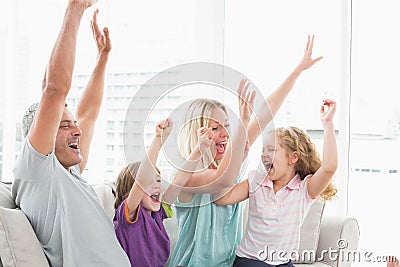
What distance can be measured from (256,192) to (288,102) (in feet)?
5.20

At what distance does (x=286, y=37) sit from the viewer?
Answer: 3.89 metres

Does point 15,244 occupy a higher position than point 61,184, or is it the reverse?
point 61,184

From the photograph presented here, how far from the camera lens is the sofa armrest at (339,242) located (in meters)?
2.77

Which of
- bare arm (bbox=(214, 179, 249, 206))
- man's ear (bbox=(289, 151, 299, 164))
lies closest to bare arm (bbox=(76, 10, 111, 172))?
bare arm (bbox=(214, 179, 249, 206))

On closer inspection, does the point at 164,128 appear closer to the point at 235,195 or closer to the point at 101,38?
the point at 235,195

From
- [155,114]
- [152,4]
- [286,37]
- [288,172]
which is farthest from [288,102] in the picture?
[155,114]

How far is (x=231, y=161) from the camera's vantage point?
6.81ft

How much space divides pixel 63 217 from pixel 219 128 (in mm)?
610

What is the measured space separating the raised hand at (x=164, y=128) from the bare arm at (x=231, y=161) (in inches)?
7.0

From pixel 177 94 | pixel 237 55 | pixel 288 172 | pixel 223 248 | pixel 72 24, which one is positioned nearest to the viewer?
pixel 72 24

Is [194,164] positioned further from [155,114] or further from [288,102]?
[288,102]

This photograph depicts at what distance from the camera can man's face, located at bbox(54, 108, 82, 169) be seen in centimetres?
211

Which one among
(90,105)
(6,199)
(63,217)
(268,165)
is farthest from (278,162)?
(6,199)

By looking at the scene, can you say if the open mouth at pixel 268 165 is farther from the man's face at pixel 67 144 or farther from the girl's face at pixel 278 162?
the man's face at pixel 67 144
